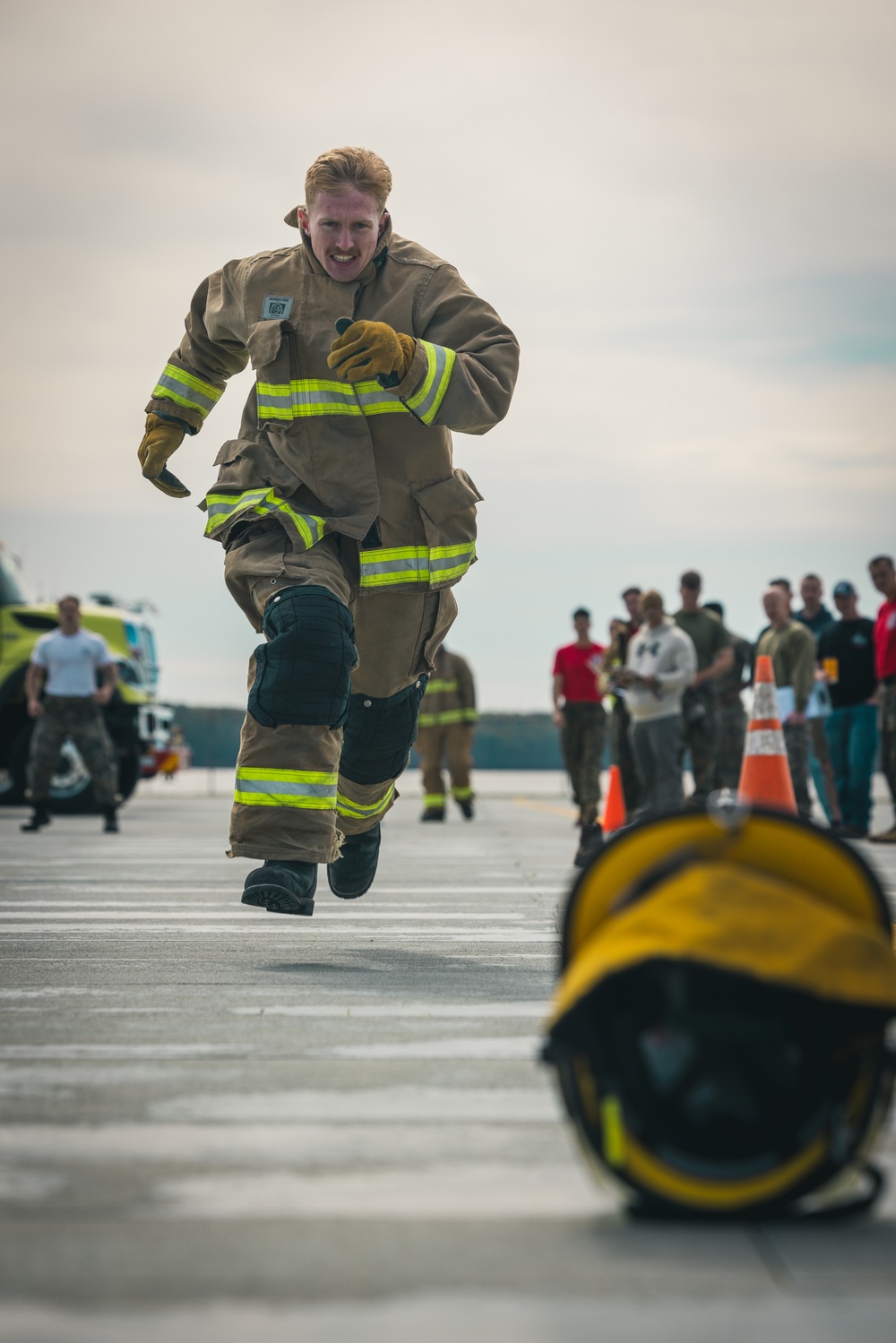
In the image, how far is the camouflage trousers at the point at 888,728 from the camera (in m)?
12.2

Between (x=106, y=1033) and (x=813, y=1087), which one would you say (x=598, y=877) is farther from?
(x=106, y=1033)

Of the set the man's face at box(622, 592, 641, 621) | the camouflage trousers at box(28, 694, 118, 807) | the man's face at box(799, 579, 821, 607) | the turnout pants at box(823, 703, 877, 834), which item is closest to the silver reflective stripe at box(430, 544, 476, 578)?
the turnout pants at box(823, 703, 877, 834)

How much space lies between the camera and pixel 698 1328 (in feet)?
6.02

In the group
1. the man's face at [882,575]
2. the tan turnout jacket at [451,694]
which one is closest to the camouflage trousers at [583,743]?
the tan turnout jacket at [451,694]

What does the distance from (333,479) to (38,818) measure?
8.99 metres

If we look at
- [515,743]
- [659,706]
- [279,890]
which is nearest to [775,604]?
[659,706]

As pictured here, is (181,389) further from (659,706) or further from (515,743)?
(515,743)

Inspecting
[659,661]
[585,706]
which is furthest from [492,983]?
[585,706]

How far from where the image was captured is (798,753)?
41.5 ft

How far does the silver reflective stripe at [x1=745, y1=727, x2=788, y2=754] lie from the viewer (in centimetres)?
876

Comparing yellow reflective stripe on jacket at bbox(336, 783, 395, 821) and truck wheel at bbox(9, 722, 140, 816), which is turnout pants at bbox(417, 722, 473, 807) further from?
yellow reflective stripe on jacket at bbox(336, 783, 395, 821)

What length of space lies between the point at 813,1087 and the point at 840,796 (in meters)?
11.1

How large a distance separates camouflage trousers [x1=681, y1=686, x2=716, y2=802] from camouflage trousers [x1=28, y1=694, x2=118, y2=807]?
187 inches

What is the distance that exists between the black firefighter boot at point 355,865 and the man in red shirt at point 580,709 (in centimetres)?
806
